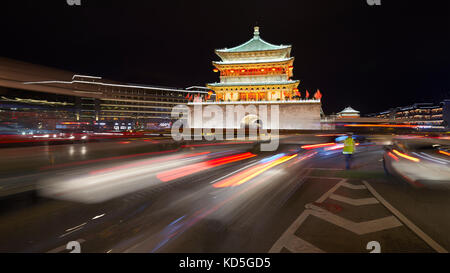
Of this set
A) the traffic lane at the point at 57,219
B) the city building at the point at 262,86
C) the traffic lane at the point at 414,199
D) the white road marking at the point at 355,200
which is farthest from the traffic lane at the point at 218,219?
the city building at the point at 262,86

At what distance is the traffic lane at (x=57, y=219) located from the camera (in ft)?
10.2

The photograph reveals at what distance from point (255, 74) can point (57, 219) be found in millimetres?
37713

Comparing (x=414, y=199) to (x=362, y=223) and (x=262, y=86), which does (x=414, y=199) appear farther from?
(x=262, y=86)

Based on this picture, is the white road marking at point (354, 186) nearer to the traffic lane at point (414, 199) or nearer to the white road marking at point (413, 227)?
the traffic lane at point (414, 199)

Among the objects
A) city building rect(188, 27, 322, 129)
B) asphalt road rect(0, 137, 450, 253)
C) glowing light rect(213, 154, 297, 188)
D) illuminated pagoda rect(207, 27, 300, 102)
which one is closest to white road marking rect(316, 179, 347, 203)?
asphalt road rect(0, 137, 450, 253)

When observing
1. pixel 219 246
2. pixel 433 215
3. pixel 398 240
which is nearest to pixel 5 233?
pixel 219 246

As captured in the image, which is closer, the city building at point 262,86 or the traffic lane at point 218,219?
the traffic lane at point 218,219

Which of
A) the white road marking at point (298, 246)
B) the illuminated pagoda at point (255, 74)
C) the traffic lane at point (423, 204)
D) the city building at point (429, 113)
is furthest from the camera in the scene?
the city building at point (429, 113)

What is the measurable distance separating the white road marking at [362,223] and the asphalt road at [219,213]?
0.7 inches

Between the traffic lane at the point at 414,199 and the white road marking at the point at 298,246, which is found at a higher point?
the white road marking at the point at 298,246

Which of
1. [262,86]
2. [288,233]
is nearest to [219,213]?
[288,233]

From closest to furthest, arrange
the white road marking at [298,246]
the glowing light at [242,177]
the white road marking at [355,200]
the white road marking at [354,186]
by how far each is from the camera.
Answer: the white road marking at [298,246] → the white road marking at [355,200] → the white road marking at [354,186] → the glowing light at [242,177]

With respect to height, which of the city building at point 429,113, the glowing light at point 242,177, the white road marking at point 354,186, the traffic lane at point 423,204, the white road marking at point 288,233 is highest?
the city building at point 429,113
